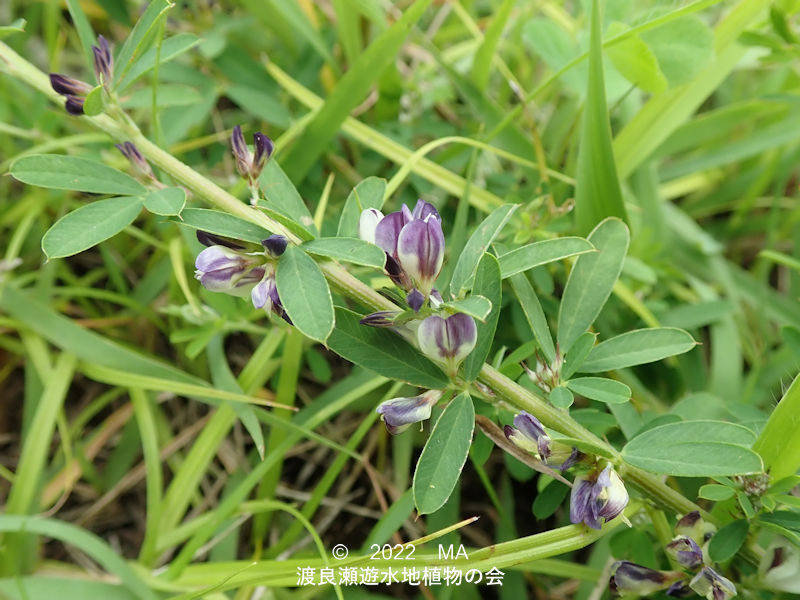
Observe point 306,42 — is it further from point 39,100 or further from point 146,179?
point 146,179

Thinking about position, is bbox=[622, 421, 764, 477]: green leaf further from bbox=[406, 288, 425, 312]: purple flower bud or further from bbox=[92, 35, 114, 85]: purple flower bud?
bbox=[92, 35, 114, 85]: purple flower bud

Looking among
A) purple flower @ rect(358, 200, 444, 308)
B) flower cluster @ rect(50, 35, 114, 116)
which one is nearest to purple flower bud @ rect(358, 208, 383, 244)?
purple flower @ rect(358, 200, 444, 308)

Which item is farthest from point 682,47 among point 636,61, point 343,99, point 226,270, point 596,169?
point 226,270

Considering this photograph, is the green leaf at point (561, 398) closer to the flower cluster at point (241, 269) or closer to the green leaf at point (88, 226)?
the flower cluster at point (241, 269)

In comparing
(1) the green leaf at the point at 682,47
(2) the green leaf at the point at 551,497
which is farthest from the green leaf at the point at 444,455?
(1) the green leaf at the point at 682,47

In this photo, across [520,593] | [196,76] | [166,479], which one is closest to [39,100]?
[196,76]
